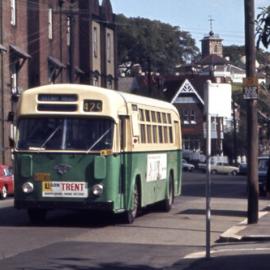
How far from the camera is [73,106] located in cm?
2345

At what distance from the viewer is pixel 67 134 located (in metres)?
23.2

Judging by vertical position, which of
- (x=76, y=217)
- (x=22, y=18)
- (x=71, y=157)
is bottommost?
(x=76, y=217)

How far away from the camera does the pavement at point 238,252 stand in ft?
53.0

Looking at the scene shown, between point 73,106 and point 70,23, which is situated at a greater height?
point 70,23

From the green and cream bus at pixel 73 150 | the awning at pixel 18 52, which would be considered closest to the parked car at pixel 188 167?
the awning at pixel 18 52

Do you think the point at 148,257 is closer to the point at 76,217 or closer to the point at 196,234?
the point at 196,234

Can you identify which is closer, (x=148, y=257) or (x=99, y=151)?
(x=148, y=257)

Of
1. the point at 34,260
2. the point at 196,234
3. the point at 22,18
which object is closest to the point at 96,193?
the point at 196,234

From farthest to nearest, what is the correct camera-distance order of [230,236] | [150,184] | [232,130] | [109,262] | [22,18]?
1. [232,130]
2. [22,18]
3. [150,184]
4. [230,236]
5. [109,262]

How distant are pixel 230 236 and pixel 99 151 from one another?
11.5ft

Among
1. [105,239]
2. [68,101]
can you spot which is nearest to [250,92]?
[68,101]

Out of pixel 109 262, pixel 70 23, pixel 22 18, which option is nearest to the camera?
pixel 109 262

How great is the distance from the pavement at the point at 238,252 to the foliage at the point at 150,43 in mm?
86110

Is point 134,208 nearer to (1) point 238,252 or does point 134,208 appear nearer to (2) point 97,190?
(2) point 97,190
